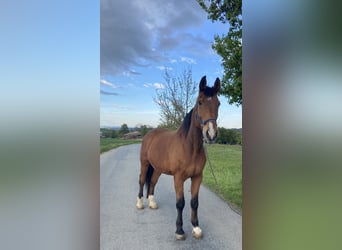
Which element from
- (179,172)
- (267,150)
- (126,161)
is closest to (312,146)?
(267,150)

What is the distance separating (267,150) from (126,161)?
797 millimetres

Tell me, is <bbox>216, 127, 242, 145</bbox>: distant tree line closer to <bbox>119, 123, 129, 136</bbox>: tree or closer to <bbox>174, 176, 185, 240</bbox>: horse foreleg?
<bbox>174, 176, 185, 240</bbox>: horse foreleg

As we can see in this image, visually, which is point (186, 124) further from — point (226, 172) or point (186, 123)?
point (226, 172)

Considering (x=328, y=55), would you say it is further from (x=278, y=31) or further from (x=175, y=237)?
(x=175, y=237)

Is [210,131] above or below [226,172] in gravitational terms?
above

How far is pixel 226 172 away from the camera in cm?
124

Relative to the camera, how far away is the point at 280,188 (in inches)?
34.6

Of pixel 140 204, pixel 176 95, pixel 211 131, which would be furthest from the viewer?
Result: pixel 140 204

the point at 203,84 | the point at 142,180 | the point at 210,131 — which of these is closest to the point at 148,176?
the point at 142,180

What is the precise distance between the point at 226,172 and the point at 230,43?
0.67 metres

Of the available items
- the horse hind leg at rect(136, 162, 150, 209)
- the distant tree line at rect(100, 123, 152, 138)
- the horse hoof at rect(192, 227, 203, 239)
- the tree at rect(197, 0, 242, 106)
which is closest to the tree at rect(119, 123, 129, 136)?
the distant tree line at rect(100, 123, 152, 138)

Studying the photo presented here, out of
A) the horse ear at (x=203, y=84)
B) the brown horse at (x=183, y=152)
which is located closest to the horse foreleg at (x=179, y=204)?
the brown horse at (x=183, y=152)

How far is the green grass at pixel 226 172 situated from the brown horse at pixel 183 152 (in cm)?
6

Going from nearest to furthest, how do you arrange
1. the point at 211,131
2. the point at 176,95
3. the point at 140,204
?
the point at 211,131
the point at 176,95
the point at 140,204
